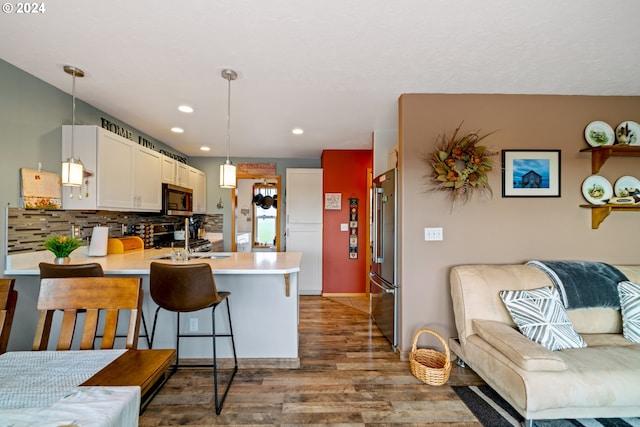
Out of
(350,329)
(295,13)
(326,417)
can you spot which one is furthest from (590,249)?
(295,13)

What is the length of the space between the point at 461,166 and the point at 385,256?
3.69 feet

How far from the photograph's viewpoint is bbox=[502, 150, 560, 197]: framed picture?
256 centimetres

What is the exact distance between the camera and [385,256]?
9.71 ft

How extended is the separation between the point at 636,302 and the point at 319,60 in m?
2.93

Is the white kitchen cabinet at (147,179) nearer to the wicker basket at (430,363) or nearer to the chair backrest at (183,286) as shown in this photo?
the chair backrest at (183,286)

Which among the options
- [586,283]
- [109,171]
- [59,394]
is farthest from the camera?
[109,171]

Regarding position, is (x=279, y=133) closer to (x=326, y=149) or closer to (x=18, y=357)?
(x=326, y=149)

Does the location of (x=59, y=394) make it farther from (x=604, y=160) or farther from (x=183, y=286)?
(x=604, y=160)

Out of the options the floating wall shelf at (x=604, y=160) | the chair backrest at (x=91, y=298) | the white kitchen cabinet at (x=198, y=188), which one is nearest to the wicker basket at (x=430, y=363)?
the floating wall shelf at (x=604, y=160)

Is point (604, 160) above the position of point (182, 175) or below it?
below

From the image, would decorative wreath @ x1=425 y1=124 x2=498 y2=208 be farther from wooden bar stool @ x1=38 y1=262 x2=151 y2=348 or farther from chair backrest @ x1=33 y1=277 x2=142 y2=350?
wooden bar stool @ x1=38 y1=262 x2=151 y2=348

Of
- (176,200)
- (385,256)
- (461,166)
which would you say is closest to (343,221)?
(385,256)

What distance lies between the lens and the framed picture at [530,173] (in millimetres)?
2559

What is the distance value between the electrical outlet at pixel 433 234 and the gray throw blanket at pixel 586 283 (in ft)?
2.73
